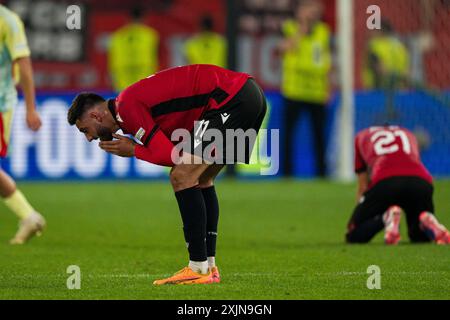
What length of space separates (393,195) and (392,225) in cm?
29

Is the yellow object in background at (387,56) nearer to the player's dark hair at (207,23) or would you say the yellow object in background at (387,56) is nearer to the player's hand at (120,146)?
the player's dark hair at (207,23)

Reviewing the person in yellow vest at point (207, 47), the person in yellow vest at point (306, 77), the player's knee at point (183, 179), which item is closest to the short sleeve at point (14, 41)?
the player's knee at point (183, 179)

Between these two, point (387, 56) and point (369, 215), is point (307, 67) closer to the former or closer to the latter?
point (387, 56)

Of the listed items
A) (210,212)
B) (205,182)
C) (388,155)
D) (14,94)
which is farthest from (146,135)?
(388,155)

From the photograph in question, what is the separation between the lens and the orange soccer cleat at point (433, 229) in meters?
8.91

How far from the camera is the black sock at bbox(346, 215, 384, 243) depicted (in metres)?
9.16

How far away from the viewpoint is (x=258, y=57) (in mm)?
19984

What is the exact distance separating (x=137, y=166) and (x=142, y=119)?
33.4 feet

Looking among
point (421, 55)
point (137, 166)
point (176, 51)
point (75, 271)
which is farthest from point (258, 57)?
point (75, 271)

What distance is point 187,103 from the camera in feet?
21.9

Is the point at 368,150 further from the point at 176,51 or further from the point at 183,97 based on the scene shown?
the point at 176,51

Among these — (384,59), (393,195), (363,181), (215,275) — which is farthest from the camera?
(384,59)

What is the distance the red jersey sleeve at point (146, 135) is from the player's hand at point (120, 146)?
1.6 inches

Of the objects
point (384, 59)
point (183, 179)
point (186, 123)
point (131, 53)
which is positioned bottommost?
point (183, 179)
